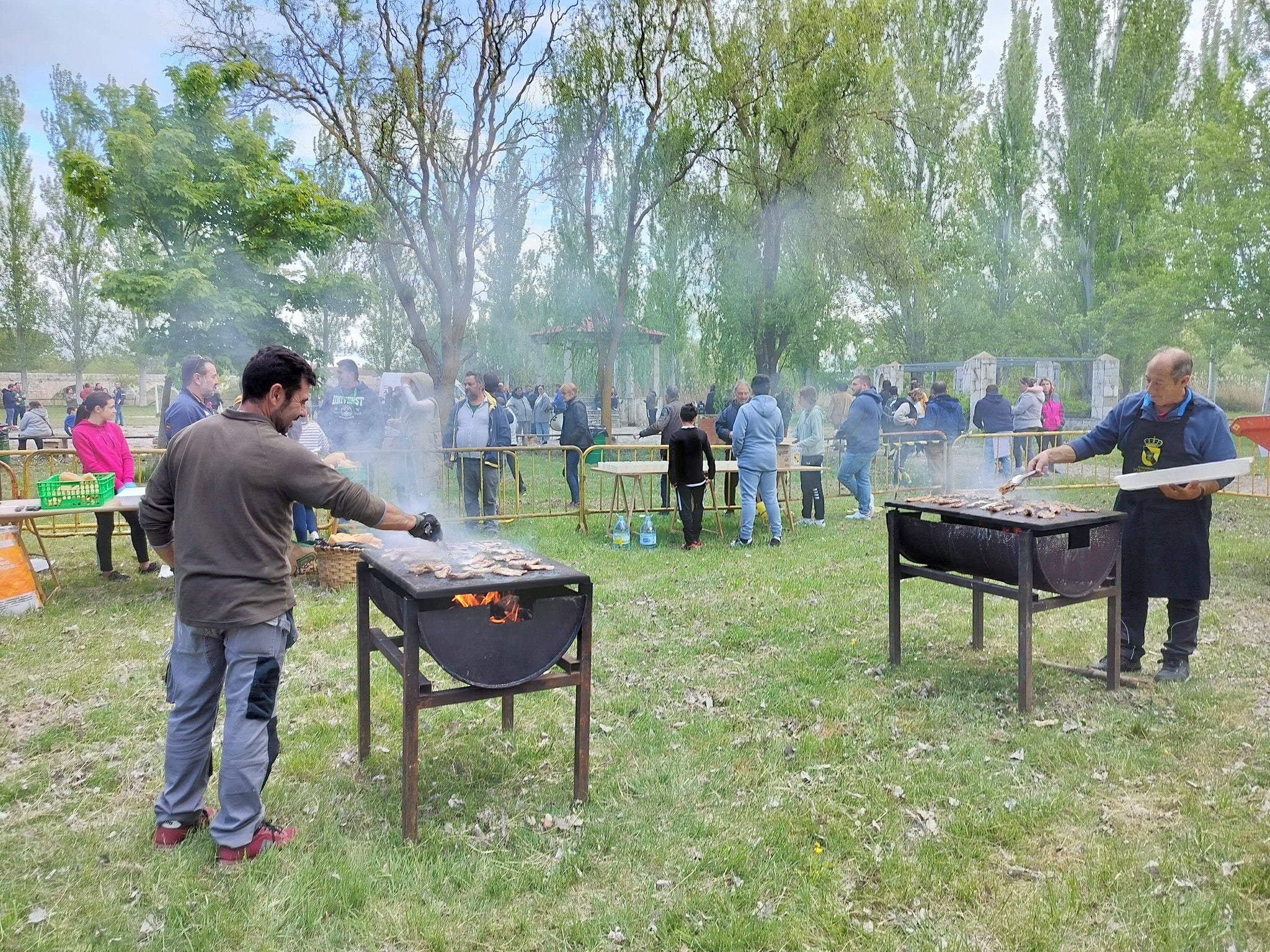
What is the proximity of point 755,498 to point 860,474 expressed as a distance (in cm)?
228

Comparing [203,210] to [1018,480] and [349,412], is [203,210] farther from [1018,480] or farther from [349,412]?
[1018,480]

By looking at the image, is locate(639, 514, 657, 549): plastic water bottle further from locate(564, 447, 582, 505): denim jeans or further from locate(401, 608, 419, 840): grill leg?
locate(401, 608, 419, 840): grill leg

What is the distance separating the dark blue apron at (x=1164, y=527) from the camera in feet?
16.4

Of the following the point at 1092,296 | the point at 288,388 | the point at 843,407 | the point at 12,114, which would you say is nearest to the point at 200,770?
the point at 288,388

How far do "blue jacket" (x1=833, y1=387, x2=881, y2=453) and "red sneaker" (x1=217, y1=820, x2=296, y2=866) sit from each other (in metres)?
9.44

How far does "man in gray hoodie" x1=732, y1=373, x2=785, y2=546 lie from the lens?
33.0 feet

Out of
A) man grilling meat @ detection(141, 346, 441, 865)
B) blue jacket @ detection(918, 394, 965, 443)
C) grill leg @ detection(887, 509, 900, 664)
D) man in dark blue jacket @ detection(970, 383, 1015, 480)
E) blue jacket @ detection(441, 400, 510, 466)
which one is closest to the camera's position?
man grilling meat @ detection(141, 346, 441, 865)

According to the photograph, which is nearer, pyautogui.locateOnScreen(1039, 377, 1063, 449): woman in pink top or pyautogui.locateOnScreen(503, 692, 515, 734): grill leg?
pyautogui.locateOnScreen(503, 692, 515, 734): grill leg

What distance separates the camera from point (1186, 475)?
464 centimetres

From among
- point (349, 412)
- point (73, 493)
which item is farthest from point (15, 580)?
point (349, 412)

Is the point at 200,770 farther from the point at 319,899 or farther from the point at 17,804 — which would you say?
the point at 17,804

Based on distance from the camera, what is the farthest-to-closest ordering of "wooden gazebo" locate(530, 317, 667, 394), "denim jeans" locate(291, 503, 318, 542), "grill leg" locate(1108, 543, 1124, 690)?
1. "wooden gazebo" locate(530, 317, 667, 394)
2. "denim jeans" locate(291, 503, 318, 542)
3. "grill leg" locate(1108, 543, 1124, 690)

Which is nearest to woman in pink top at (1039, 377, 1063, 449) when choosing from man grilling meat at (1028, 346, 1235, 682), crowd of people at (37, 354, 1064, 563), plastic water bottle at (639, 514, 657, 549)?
crowd of people at (37, 354, 1064, 563)

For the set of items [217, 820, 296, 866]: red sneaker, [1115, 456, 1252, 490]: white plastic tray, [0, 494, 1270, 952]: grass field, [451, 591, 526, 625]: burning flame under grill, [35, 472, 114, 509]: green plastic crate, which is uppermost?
[1115, 456, 1252, 490]: white plastic tray
